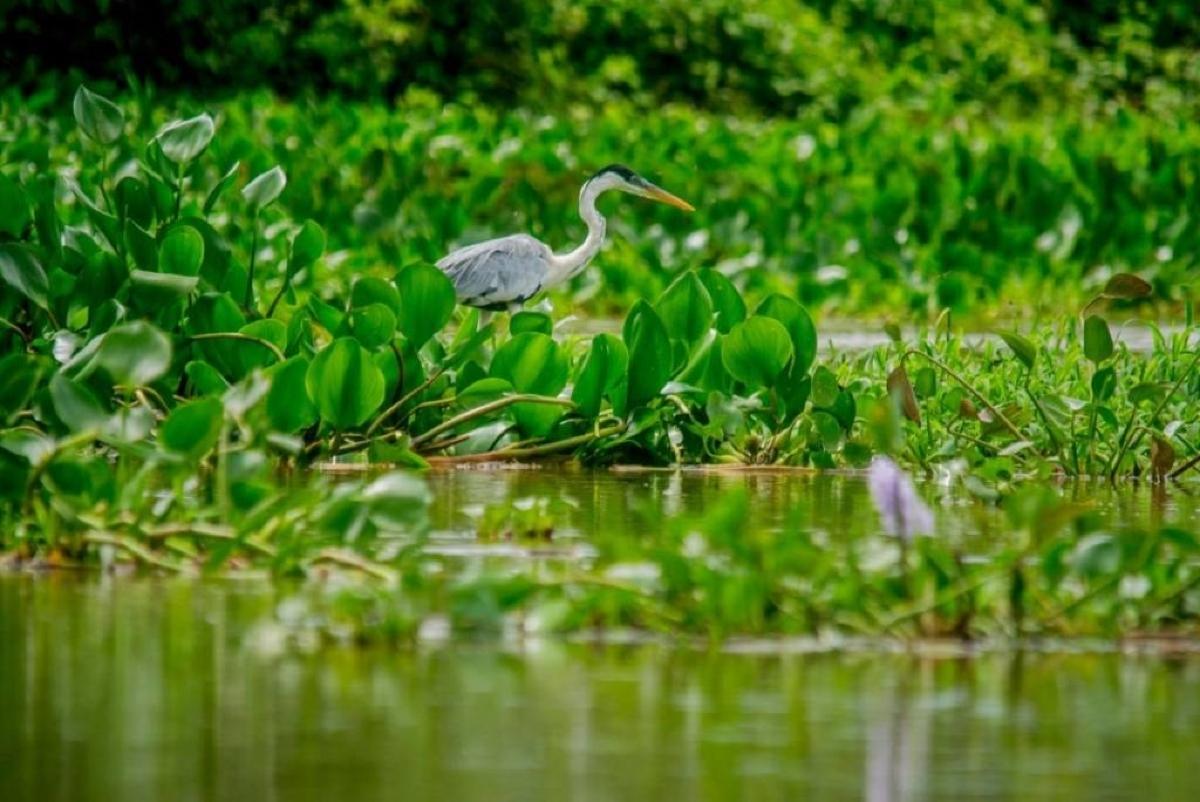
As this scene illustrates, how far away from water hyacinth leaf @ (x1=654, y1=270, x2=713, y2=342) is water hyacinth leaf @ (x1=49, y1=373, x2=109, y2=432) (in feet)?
7.78

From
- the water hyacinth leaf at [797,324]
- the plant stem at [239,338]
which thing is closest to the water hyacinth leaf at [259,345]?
the plant stem at [239,338]

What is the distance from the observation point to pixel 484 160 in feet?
45.7

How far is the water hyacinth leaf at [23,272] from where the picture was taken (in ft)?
20.7

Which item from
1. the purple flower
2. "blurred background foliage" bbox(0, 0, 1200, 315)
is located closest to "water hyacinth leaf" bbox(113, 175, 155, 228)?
the purple flower

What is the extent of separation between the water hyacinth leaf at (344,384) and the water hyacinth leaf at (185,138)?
64 centimetres

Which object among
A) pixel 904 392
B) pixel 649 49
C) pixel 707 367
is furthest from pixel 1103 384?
pixel 649 49

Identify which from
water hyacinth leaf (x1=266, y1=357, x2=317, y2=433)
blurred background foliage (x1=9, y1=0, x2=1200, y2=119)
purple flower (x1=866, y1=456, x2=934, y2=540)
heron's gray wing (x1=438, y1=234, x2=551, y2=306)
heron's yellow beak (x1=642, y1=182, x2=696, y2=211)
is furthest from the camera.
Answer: blurred background foliage (x1=9, y1=0, x2=1200, y2=119)

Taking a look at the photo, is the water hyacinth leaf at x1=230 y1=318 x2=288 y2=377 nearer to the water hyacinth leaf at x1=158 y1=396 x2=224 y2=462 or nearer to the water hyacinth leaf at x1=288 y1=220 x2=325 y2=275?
the water hyacinth leaf at x1=288 y1=220 x2=325 y2=275

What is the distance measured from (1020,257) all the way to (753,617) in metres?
9.20

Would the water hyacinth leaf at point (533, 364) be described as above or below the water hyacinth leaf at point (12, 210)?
below

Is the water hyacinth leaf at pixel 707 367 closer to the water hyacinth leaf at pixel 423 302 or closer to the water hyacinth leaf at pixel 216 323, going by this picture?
the water hyacinth leaf at pixel 423 302

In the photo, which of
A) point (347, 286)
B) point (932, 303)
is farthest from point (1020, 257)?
point (347, 286)

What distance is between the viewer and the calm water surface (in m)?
3.33

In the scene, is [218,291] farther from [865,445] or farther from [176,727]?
[176,727]
